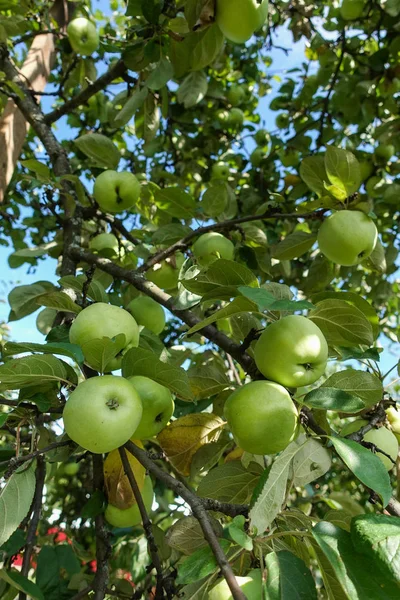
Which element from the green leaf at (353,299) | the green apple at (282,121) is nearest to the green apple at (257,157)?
the green apple at (282,121)

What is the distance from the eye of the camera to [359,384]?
1.12m

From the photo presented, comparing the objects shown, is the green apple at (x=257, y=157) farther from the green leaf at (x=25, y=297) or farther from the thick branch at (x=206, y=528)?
the thick branch at (x=206, y=528)

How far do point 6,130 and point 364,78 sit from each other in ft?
7.88

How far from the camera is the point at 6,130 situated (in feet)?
8.16

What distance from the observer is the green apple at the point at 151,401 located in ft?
3.73

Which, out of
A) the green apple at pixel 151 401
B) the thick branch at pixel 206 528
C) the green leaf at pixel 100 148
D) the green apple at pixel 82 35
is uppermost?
the green apple at pixel 82 35

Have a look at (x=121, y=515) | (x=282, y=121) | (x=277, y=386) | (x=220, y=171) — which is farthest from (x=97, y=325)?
(x=282, y=121)

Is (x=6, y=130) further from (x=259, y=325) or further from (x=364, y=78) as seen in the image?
(x=364, y=78)

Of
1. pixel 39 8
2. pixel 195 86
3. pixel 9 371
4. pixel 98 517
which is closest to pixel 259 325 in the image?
pixel 9 371

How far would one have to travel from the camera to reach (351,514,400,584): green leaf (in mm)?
727

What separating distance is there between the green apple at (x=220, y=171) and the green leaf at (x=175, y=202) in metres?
1.53

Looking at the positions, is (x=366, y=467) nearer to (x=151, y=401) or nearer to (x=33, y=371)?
(x=151, y=401)

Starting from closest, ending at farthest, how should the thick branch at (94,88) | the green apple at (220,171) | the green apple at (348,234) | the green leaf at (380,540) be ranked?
the green leaf at (380,540) → the green apple at (348,234) → the thick branch at (94,88) → the green apple at (220,171)

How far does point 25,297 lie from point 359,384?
140cm
